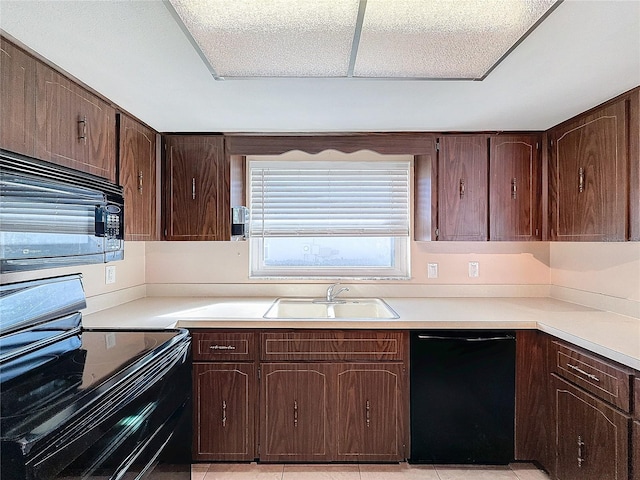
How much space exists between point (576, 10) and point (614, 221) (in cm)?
118

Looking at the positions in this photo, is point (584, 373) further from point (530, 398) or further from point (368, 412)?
point (368, 412)

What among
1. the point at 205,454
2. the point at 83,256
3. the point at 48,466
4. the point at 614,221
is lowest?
the point at 205,454

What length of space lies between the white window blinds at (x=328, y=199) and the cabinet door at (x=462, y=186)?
14.4 inches

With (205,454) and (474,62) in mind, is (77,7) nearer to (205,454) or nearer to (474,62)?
(474,62)

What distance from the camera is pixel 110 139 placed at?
198 centimetres

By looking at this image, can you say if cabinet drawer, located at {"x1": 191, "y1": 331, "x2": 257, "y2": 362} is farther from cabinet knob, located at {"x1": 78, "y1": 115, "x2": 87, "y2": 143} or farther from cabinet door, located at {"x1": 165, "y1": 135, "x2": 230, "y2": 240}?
cabinet knob, located at {"x1": 78, "y1": 115, "x2": 87, "y2": 143}

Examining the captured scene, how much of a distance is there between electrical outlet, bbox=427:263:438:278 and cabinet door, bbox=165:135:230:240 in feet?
4.62

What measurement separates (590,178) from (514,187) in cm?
47

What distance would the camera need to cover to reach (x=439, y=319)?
83.2 inches

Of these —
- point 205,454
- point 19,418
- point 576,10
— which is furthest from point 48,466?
point 576,10

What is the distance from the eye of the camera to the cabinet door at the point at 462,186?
2508 mm

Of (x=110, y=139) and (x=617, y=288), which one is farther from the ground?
(x=110, y=139)

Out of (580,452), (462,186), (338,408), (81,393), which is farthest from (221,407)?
(462,186)

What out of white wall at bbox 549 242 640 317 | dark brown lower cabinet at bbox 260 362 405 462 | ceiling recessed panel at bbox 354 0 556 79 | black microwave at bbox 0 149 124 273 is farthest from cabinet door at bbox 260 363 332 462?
white wall at bbox 549 242 640 317
